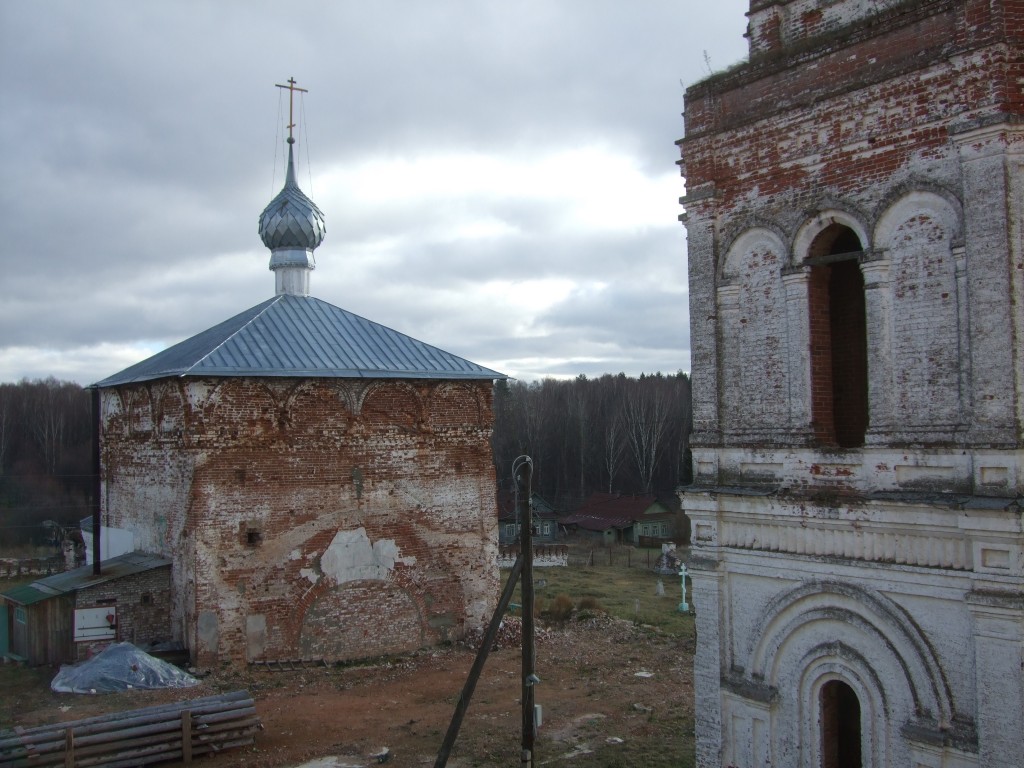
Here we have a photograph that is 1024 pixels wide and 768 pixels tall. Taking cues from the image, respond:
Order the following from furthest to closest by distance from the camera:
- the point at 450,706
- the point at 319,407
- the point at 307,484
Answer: the point at 319,407
the point at 307,484
the point at 450,706

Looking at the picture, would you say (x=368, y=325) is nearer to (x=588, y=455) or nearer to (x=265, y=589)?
(x=265, y=589)

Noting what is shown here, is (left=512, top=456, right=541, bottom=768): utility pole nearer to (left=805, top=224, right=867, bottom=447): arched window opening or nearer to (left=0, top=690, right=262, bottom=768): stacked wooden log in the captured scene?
(left=805, top=224, right=867, bottom=447): arched window opening

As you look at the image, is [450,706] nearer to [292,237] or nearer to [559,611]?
[559,611]

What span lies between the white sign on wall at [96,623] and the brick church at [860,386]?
→ 9.33 meters

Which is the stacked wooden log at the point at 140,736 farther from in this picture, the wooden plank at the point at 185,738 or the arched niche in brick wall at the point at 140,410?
the arched niche in brick wall at the point at 140,410

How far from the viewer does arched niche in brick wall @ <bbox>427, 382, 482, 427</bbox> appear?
590 inches

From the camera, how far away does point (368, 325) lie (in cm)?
1605

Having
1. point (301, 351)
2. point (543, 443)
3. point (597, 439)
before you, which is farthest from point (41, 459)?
point (301, 351)

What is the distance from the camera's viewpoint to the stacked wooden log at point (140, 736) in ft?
29.3

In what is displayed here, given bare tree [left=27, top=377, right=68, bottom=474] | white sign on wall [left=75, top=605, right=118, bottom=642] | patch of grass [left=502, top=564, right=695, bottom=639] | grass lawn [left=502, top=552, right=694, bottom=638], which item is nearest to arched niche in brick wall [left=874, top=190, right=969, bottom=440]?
patch of grass [left=502, top=564, right=695, bottom=639]

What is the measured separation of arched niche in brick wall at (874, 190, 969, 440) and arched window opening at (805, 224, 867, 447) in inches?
23.0

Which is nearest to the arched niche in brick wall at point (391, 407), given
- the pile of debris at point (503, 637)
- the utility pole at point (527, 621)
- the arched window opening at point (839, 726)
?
the pile of debris at point (503, 637)

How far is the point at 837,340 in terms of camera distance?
25.0ft

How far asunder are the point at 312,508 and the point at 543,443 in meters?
36.2
